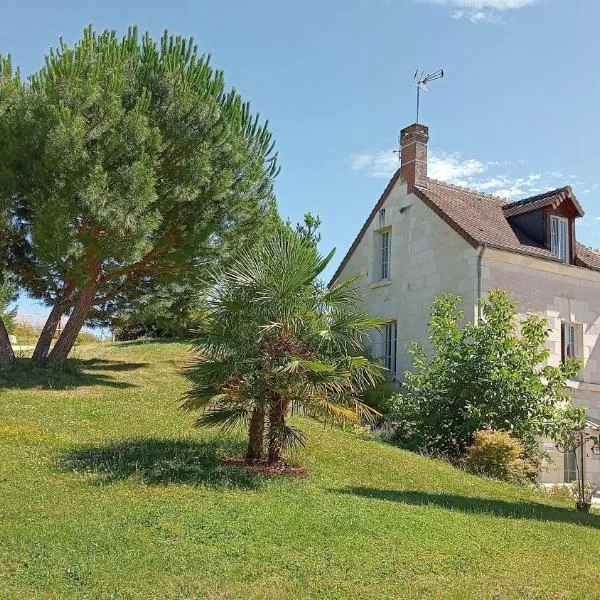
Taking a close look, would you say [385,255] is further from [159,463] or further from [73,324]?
[159,463]

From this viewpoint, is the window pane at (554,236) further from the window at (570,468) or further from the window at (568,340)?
the window at (570,468)

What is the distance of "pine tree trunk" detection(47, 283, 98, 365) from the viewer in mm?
17688

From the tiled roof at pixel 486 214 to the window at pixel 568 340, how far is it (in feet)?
6.60

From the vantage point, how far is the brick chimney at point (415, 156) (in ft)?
69.4

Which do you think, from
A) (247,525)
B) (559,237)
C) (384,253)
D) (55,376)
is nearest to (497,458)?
(247,525)

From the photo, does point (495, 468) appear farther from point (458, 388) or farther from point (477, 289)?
point (477, 289)

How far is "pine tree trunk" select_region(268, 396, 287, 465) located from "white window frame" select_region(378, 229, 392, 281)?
40.5ft

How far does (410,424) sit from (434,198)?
25.4 feet

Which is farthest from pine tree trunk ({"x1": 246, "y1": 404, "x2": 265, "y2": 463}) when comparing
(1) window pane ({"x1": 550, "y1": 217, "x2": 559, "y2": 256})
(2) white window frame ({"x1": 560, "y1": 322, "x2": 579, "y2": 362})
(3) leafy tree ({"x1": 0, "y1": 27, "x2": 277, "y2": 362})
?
(1) window pane ({"x1": 550, "y1": 217, "x2": 559, "y2": 256})

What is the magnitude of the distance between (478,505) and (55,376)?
443 inches

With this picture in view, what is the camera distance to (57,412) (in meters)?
13.1

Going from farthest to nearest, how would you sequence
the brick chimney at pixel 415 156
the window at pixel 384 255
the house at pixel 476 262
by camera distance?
the window at pixel 384 255, the brick chimney at pixel 415 156, the house at pixel 476 262

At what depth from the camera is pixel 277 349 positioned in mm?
10008

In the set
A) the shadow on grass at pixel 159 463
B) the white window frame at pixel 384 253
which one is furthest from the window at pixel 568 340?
the shadow on grass at pixel 159 463
